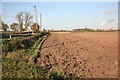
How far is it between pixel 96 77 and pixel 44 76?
7.69 feet

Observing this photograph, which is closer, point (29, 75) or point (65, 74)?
point (29, 75)

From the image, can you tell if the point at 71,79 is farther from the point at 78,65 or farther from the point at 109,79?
the point at 78,65

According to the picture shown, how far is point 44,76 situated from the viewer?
9664mm

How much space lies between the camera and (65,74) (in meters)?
10.7

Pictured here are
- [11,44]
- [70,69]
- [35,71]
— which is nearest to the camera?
[35,71]

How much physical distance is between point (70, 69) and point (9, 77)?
352cm

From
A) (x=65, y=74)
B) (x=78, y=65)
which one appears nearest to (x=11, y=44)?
(x=78, y=65)

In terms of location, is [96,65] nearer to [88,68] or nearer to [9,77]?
[88,68]

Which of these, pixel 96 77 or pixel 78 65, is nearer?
pixel 96 77

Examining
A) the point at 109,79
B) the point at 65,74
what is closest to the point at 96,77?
the point at 109,79

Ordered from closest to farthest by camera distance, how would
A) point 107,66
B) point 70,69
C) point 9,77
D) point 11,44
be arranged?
1. point 9,77
2. point 70,69
3. point 107,66
4. point 11,44

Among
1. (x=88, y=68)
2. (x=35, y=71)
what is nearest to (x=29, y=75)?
(x=35, y=71)

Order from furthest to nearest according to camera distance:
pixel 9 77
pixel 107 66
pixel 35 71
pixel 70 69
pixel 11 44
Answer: pixel 11 44 < pixel 107 66 < pixel 70 69 < pixel 35 71 < pixel 9 77

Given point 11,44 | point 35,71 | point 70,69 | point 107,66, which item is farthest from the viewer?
point 11,44
